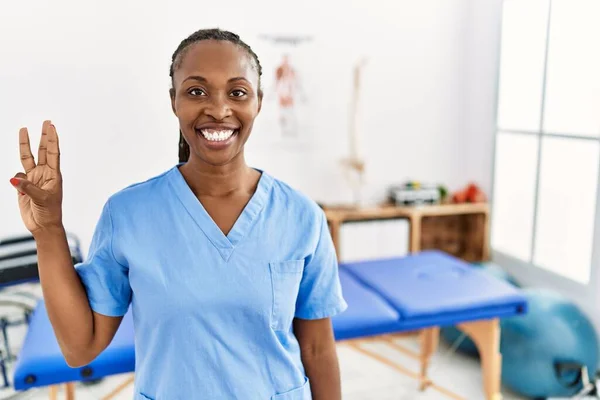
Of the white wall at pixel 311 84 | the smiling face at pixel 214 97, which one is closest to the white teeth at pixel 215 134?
the smiling face at pixel 214 97

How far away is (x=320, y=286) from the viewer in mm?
1001

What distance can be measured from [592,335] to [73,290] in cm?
210

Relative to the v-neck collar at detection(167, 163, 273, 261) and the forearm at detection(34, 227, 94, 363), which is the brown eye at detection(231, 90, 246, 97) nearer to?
the v-neck collar at detection(167, 163, 273, 261)

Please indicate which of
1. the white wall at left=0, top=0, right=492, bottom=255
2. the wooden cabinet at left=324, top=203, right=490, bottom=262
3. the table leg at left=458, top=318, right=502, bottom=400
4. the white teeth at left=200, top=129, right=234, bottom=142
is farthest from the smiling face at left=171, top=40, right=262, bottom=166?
the wooden cabinet at left=324, top=203, right=490, bottom=262

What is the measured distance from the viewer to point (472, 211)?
3008 millimetres

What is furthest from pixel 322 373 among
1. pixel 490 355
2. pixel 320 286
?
pixel 490 355

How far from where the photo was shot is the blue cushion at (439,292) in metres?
1.87

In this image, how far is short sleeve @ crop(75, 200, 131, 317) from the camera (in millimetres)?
872

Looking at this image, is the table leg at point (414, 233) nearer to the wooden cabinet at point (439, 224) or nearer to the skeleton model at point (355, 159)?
the wooden cabinet at point (439, 224)

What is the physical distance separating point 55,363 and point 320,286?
82cm

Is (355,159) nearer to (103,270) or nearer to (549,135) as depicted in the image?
(549,135)

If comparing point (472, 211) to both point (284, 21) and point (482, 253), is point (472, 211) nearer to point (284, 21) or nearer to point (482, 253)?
point (482, 253)

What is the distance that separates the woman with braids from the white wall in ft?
2.29

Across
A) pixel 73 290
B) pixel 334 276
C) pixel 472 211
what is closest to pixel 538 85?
pixel 472 211
